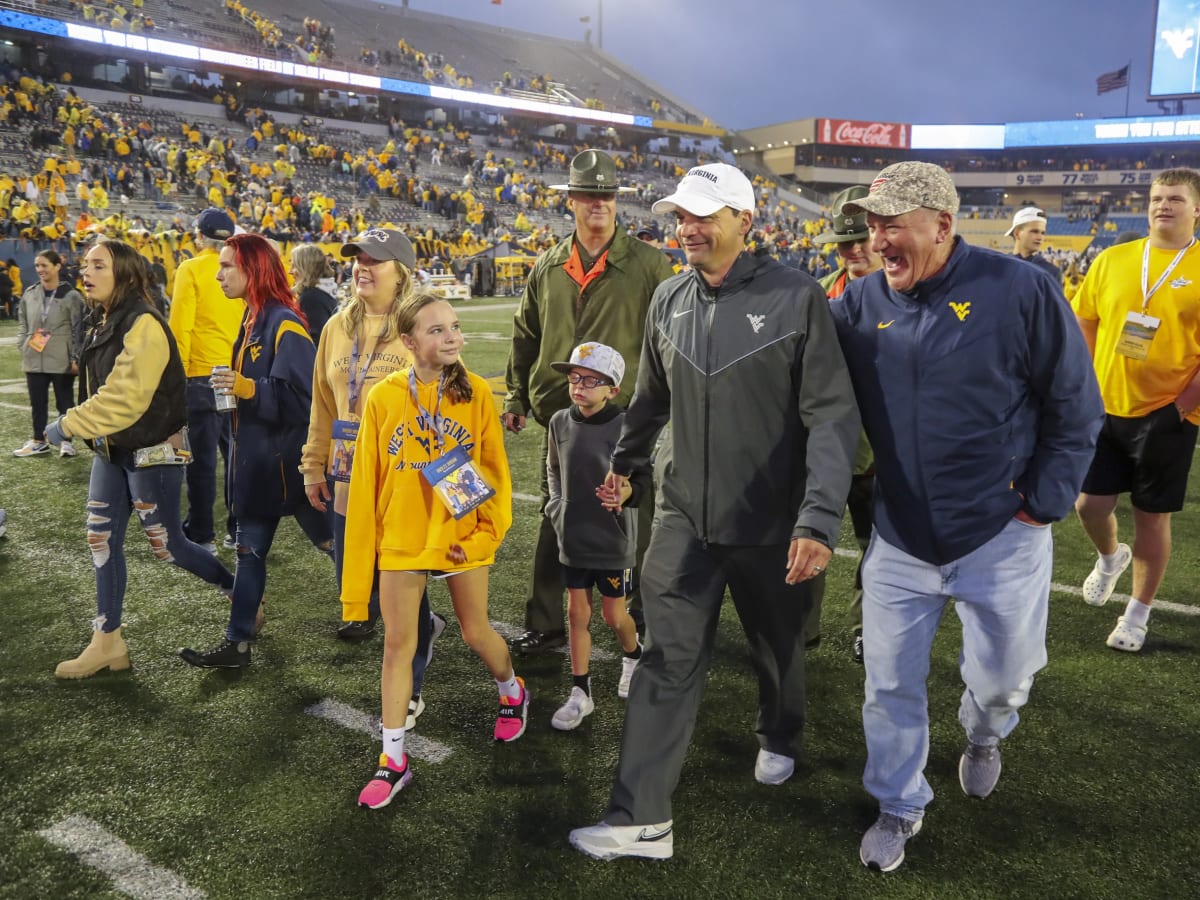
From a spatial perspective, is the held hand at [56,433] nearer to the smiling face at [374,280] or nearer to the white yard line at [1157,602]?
the smiling face at [374,280]

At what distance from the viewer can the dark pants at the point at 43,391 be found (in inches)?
318

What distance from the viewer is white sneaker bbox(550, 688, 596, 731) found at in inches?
139

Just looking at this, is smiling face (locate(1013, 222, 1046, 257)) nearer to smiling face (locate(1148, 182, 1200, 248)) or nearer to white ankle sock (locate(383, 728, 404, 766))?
smiling face (locate(1148, 182, 1200, 248))

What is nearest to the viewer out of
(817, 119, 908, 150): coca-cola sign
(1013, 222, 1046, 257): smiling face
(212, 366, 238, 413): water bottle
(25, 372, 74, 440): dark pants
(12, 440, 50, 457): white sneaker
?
(212, 366, 238, 413): water bottle

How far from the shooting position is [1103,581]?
188 inches

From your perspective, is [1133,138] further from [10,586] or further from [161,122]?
[10,586]

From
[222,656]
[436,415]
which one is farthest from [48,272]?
[436,415]

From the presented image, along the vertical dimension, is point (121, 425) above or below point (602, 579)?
above

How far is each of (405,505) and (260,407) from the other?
4.15 ft

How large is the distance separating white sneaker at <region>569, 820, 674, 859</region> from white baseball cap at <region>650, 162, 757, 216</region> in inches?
74.8

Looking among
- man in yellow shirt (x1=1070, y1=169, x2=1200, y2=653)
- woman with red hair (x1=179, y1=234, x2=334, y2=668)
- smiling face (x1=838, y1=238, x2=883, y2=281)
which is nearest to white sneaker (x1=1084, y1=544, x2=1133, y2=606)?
man in yellow shirt (x1=1070, y1=169, x2=1200, y2=653)

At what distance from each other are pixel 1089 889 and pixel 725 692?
1.59 metres

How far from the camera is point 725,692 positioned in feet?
12.7

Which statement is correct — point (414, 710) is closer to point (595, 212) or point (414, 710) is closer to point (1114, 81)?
point (595, 212)
